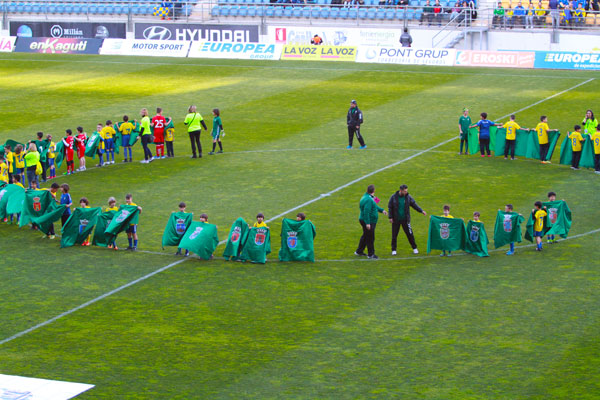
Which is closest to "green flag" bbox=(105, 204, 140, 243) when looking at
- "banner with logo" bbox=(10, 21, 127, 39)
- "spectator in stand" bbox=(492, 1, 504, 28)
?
"spectator in stand" bbox=(492, 1, 504, 28)

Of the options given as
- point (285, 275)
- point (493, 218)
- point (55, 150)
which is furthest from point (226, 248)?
point (55, 150)

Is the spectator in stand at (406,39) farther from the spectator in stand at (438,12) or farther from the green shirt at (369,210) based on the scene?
the green shirt at (369,210)

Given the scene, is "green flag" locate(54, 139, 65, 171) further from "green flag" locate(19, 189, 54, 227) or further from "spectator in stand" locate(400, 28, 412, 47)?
"spectator in stand" locate(400, 28, 412, 47)

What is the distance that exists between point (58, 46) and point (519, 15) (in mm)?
31742

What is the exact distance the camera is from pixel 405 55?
54.7 m

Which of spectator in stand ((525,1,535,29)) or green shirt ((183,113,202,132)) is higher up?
spectator in stand ((525,1,535,29))

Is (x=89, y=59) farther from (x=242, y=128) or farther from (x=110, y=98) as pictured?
(x=242, y=128)

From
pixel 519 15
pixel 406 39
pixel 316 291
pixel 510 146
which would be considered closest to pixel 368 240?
pixel 316 291

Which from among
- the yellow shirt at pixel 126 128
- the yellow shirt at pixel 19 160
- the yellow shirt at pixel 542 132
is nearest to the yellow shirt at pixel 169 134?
the yellow shirt at pixel 126 128

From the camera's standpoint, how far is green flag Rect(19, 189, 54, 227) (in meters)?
23.6

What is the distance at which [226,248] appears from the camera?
2156 cm

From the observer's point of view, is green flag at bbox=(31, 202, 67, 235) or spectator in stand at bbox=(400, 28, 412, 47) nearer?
green flag at bbox=(31, 202, 67, 235)

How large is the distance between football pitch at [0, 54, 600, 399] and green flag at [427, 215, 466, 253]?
1.15 ft

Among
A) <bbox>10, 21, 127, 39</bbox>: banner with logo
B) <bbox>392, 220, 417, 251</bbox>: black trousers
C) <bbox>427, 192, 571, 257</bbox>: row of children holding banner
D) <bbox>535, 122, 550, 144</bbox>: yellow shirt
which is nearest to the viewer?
<bbox>427, 192, 571, 257</bbox>: row of children holding banner
